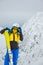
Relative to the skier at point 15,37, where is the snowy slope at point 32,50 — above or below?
below

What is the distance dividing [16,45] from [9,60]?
0.48 metres

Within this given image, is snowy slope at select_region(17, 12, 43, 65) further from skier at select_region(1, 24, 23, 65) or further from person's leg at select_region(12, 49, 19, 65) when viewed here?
skier at select_region(1, 24, 23, 65)

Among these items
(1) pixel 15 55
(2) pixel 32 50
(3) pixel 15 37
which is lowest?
(2) pixel 32 50

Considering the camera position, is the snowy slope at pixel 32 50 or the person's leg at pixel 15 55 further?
the snowy slope at pixel 32 50

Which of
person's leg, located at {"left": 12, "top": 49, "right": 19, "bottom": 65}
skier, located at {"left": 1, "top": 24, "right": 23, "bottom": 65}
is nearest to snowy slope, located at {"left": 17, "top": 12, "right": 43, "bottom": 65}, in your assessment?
person's leg, located at {"left": 12, "top": 49, "right": 19, "bottom": 65}

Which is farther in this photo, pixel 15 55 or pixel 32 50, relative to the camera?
pixel 32 50

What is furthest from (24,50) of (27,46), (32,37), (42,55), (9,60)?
(9,60)

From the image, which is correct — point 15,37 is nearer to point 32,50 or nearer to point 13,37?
point 13,37

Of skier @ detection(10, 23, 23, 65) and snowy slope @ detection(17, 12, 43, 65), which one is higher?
skier @ detection(10, 23, 23, 65)

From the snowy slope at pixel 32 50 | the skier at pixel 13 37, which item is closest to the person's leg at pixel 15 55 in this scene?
the skier at pixel 13 37

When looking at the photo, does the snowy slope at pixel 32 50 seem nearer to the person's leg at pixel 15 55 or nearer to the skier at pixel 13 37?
the person's leg at pixel 15 55

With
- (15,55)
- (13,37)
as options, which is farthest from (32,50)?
(13,37)

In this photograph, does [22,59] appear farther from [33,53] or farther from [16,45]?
[16,45]

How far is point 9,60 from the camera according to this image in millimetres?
9148
